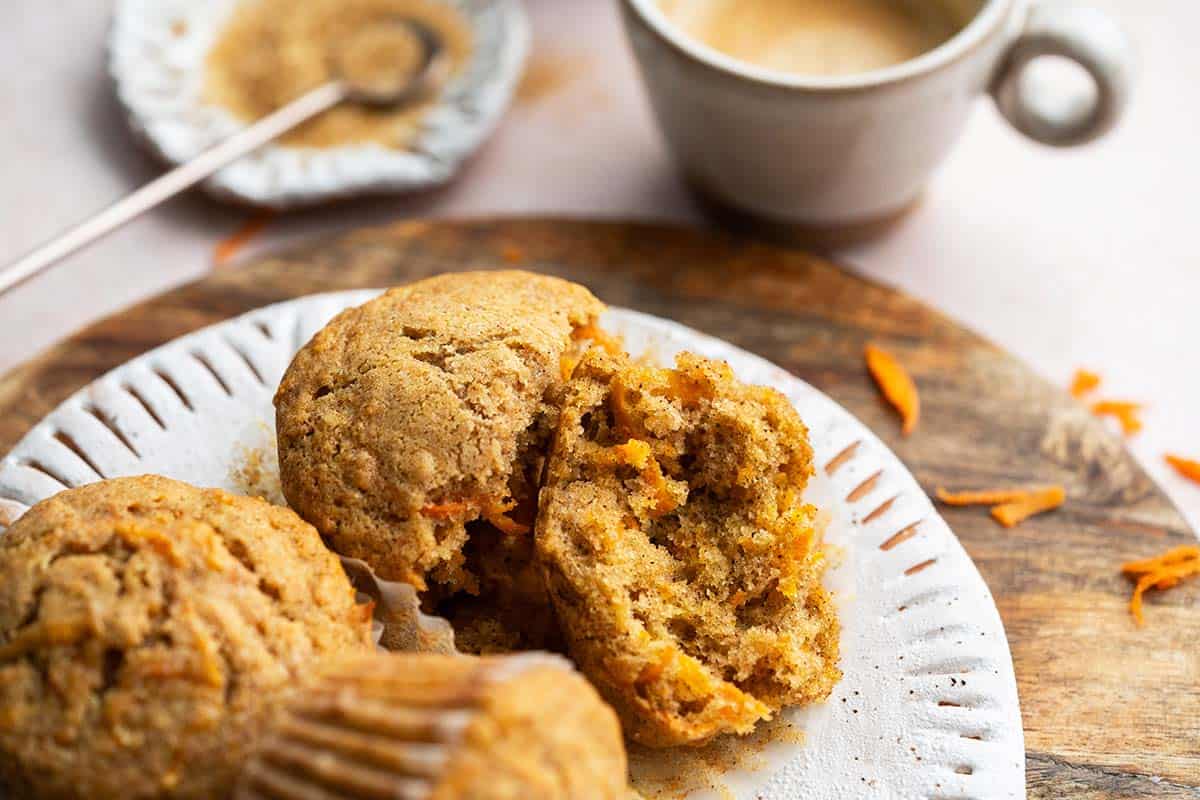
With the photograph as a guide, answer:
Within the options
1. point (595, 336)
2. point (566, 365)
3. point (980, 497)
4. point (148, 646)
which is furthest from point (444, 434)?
point (980, 497)

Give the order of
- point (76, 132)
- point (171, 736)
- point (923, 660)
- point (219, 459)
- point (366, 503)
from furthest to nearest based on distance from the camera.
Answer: point (76, 132)
point (219, 459)
point (923, 660)
point (366, 503)
point (171, 736)

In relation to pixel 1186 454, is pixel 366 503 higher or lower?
higher

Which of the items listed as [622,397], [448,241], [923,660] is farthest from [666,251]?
[923,660]

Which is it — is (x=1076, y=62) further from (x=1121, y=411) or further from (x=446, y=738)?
(x=446, y=738)

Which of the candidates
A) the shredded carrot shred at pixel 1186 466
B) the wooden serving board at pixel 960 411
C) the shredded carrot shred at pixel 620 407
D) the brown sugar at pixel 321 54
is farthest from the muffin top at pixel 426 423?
the shredded carrot shred at pixel 1186 466

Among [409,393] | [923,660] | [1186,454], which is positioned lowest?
[1186,454]

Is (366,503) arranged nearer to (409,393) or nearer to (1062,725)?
(409,393)

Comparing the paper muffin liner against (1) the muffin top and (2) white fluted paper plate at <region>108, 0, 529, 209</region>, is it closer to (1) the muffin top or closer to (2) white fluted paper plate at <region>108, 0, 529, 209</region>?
(1) the muffin top

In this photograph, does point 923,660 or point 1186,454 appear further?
point 1186,454
